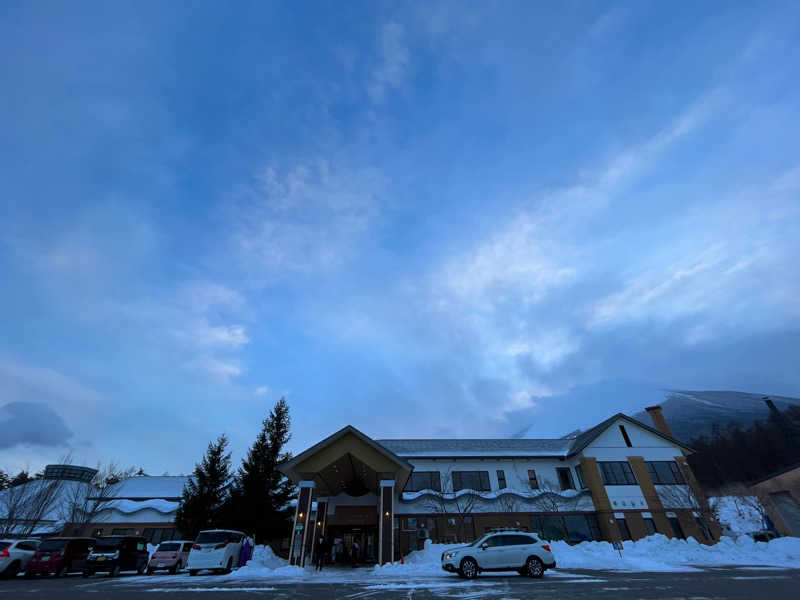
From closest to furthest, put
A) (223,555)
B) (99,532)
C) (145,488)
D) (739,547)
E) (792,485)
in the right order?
(223,555)
(739,547)
(792,485)
(99,532)
(145,488)

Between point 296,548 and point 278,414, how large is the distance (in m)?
14.6

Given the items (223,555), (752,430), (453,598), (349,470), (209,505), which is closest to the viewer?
(453,598)

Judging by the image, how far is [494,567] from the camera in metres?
15.4

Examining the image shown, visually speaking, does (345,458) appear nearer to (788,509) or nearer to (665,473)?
(665,473)

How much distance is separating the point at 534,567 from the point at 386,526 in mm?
8499

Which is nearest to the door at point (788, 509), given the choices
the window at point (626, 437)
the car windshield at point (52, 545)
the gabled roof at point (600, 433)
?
the gabled roof at point (600, 433)

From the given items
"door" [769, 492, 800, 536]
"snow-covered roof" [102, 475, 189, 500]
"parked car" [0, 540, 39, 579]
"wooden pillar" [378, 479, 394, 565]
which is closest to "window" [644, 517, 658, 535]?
"door" [769, 492, 800, 536]

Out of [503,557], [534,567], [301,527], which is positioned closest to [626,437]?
[534,567]

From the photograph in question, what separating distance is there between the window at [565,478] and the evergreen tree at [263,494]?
22433 millimetres

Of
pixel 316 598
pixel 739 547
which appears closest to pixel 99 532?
pixel 316 598

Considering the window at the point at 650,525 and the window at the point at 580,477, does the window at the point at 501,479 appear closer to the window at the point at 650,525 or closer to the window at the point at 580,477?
the window at the point at 580,477

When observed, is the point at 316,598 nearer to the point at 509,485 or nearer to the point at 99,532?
the point at 509,485

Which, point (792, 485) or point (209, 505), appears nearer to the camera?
point (209, 505)

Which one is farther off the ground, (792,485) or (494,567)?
(792,485)
